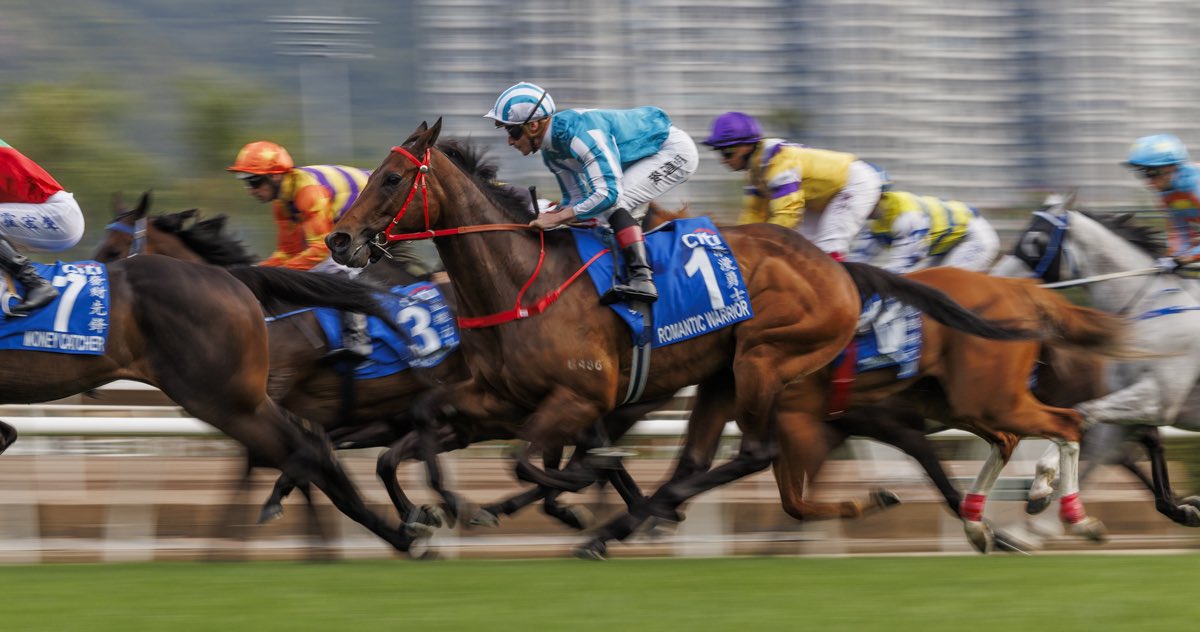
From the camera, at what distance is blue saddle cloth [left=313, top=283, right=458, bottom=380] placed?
6.38 metres

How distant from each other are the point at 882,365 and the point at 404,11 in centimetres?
4592

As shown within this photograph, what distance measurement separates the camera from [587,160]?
5414 mm

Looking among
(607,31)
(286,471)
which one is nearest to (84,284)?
(286,471)

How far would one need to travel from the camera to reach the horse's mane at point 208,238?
6605mm

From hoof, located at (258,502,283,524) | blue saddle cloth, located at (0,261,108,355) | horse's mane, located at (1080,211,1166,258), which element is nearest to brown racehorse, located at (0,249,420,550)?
blue saddle cloth, located at (0,261,108,355)

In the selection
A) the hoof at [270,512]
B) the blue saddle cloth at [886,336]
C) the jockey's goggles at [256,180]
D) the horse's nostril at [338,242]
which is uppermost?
the horse's nostril at [338,242]

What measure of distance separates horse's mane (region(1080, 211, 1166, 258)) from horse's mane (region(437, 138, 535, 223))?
9.76 feet

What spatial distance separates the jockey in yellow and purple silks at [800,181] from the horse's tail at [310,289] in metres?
1.57

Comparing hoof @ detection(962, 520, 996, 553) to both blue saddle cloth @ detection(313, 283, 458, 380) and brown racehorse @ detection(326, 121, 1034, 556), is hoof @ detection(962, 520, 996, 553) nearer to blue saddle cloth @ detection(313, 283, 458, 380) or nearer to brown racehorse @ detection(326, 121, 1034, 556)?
brown racehorse @ detection(326, 121, 1034, 556)

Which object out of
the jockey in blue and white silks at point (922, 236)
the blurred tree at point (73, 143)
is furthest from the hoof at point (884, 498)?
the blurred tree at point (73, 143)

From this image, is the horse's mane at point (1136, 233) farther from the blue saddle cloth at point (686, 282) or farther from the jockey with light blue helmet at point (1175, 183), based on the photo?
the blue saddle cloth at point (686, 282)

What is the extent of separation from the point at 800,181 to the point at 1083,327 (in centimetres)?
136

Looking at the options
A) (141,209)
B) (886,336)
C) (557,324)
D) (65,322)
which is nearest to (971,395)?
(886,336)

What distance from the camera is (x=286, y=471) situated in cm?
559
